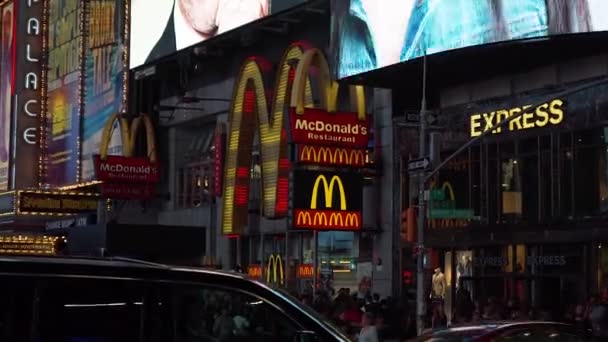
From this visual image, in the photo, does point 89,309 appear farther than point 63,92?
No

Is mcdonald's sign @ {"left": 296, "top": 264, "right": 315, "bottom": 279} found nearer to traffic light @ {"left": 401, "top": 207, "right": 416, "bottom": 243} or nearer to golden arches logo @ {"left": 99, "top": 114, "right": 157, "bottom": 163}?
traffic light @ {"left": 401, "top": 207, "right": 416, "bottom": 243}

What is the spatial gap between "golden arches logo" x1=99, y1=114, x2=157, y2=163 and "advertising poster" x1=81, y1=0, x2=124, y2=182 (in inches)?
42.2

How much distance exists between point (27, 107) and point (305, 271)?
86.9 ft

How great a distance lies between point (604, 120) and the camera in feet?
88.1

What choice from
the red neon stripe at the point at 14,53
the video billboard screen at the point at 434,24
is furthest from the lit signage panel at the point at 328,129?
the red neon stripe at the point at 14,53

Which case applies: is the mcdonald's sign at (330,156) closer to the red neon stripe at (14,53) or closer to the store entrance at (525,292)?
the store entrance at (525,292)

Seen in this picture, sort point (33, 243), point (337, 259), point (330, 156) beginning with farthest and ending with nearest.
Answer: point (337, 259), point (330, 156), point (33, 243)

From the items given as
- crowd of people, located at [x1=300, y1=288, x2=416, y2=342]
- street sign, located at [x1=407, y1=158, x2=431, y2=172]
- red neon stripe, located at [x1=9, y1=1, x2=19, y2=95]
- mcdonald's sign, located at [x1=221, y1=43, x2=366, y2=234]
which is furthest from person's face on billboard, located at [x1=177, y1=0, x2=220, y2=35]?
street sign, located at [x1=407, y1=158, x2=431, y2=172]

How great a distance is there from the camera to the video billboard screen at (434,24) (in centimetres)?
2673

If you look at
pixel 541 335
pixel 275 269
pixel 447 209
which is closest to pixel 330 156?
pixel 447 209

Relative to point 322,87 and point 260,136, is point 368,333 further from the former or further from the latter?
point 260,136

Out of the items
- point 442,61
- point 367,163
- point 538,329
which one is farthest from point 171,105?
point 538,329

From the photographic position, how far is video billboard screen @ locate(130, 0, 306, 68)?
39.9 metres

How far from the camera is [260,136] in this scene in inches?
1495
